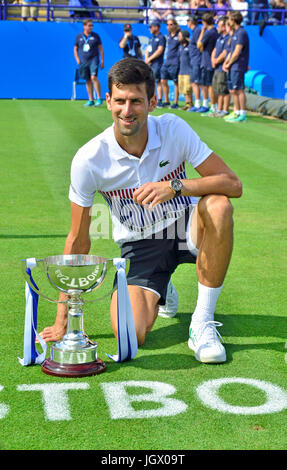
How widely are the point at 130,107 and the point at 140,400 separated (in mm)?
1509

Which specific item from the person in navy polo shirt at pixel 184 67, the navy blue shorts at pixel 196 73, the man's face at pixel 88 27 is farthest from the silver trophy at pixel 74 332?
the man's face at pixel 88 27

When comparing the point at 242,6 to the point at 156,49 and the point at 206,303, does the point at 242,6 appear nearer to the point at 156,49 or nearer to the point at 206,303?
the point at 156,49

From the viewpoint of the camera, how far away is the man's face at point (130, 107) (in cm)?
397

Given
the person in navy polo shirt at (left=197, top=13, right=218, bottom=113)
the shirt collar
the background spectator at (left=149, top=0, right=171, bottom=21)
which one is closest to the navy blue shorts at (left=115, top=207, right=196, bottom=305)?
the shirt collar

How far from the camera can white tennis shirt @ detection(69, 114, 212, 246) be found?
4.09m

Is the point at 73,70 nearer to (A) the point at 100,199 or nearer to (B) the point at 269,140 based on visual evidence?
(B) the point at 269,140

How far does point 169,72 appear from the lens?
68.2ft

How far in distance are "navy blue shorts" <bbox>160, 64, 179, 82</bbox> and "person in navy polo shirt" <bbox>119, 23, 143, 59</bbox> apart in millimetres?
1025

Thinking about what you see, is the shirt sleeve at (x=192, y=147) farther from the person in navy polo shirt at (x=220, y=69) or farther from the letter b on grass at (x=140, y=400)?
the person in navy polo shirt at (x=220, y=69)

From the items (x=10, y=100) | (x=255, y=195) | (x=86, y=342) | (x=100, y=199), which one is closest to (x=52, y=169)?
(x=100, y=199)

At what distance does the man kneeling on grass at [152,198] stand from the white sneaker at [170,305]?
22 centimetres

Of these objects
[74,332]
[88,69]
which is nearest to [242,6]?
[88,69]

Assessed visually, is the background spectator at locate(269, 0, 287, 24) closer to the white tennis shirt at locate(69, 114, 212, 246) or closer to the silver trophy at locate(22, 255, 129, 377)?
the white tennis shirt at locate(69, 114, 212, 246)
